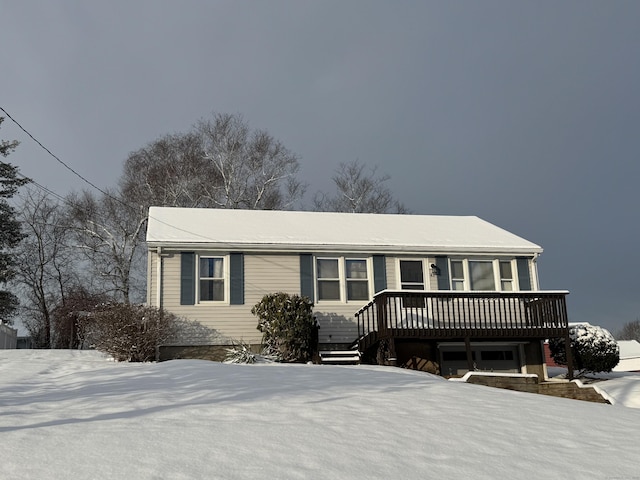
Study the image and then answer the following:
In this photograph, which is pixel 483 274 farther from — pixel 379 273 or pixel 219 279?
pixel 219 279

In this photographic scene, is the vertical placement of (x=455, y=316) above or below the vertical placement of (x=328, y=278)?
below

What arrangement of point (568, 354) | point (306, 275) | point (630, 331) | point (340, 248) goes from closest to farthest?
point (568, 354)
point (306, 275)
point (340, 248)
point (630, 331)

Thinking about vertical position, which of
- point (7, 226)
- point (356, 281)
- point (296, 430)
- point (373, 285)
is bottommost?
point (296, 430)

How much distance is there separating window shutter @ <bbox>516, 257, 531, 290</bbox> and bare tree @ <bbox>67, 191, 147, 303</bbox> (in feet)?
57.7

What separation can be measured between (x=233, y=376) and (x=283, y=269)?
7412mm

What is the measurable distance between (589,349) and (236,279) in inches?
362

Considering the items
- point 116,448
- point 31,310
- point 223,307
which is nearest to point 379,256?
point 223,307

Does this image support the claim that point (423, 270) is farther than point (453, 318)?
Yes

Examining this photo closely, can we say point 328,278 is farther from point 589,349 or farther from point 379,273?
point 589,349

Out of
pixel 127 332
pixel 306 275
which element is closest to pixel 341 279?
pixel 306 275

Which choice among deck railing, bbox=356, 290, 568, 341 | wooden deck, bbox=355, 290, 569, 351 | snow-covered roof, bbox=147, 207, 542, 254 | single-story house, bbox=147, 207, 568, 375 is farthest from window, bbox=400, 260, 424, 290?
deck railing, bbox=356, 290, 568, 341

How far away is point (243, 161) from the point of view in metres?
32.6

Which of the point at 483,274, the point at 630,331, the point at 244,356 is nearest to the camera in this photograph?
the point at 244,356

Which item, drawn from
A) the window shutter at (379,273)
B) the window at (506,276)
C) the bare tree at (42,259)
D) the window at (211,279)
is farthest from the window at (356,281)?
the bare tree at (42,259)
